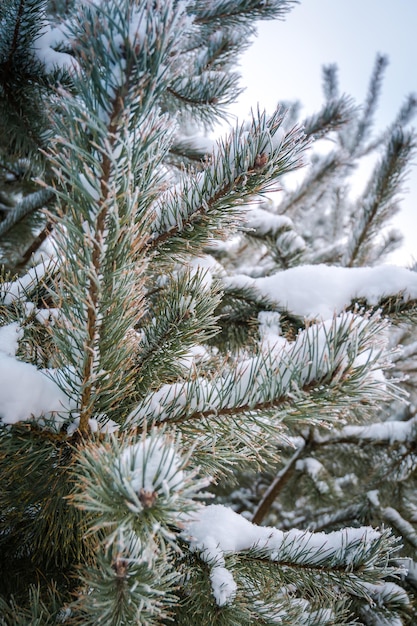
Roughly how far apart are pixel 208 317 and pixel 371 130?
16.2 ft

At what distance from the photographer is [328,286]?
150cm

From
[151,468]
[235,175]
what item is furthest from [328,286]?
[151,468]

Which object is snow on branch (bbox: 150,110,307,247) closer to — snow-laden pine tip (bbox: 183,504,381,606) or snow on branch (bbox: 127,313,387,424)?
snow on branch (bbox: 127,313,387,424)

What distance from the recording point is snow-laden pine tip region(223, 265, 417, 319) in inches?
54.9

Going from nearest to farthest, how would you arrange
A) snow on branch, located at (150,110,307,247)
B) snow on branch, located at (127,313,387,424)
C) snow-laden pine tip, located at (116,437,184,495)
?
snow-laden pine tip, located at (116,437,184,495) < snow on branch, located at (127,313,387,424) < snow on branch, located at (150,110,307,247)

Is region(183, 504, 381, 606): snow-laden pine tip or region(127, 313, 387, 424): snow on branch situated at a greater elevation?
region(127, 313, 387, 424): snow on branch

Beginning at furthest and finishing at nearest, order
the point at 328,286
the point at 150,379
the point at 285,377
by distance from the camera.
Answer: the point at 328,286
the point at 150,379
the point at 285,377

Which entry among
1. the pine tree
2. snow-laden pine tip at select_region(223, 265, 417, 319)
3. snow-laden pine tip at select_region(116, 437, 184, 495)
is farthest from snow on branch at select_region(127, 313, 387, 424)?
snow-laden pine tip at select_region(223, 265, 417, 319)

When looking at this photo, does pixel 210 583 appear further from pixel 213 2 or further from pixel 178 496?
pixel 213 2

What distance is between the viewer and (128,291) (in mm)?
633

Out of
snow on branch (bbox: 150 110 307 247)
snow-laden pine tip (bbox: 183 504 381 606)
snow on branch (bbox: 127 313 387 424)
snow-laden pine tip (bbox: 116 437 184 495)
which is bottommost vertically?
snow-laden pine tip (bbox: 183 504 381 606)

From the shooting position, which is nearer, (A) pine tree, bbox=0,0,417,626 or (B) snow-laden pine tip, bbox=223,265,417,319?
(A) pine tree, bbox=0,0,417,626

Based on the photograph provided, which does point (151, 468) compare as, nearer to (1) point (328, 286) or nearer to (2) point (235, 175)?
(2) point (235, 175)

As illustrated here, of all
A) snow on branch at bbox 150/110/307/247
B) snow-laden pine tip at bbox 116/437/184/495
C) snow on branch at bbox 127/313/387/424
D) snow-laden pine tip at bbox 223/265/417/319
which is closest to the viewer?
snow-laden pine tip at bbox 116/437/184/495
